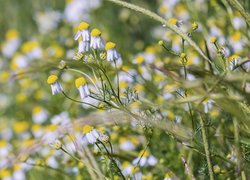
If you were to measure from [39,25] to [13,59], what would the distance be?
1.37ft

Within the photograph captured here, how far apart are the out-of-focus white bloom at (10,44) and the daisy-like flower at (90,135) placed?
9.09 ft

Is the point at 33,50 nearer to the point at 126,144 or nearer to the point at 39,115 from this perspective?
the point at 39,115

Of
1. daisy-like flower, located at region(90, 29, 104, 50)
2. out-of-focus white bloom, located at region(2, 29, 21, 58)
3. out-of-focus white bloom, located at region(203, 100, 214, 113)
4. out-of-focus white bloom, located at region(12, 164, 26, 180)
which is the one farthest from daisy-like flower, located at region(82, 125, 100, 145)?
out-of-focus white bloom, located at region(2, 29, 21, 58)

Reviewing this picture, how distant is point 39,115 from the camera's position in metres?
3.30

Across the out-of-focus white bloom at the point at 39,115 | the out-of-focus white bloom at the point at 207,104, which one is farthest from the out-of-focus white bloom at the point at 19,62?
the out-of-focus white bloom at the point at 207,104

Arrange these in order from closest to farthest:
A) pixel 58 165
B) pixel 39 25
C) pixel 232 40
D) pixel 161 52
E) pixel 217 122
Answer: pixel 217 122 < pixel 58 165 < pixel 232 40 < pixel 161 52 < pixel 39 25

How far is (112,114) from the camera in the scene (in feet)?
4.75

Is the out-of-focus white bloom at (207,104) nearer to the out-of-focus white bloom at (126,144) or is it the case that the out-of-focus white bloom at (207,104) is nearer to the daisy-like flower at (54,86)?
the daisy-like flower at (54,86)

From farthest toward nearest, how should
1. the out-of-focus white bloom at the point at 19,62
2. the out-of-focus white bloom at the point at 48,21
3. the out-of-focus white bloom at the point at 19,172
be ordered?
1. the out-of-focus white bloom at the point at 48,21
2. the out-of-focus white bloom at the point at 19,62
3. the out-of-focus white bloom at the point at 19,172

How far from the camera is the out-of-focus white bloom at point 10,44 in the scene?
172 inches

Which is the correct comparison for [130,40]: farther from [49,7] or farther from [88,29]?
[88,29]

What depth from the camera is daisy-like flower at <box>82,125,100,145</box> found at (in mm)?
1659

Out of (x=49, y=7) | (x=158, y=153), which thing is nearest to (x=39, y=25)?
(x=49, y=7)

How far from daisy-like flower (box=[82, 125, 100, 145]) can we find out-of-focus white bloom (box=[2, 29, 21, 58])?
2.77m
